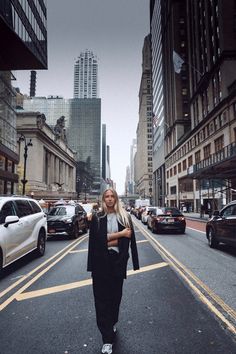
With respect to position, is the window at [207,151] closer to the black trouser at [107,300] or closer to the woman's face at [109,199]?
the woman's face at [109,199]

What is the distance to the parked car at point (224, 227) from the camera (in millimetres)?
9722

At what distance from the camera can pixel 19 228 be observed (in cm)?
789

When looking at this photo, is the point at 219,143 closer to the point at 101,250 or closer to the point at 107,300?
the point at 101,250

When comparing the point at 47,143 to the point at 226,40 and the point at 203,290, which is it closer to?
the point at 226,40

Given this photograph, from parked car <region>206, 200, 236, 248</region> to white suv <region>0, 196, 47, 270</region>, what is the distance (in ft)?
20.9

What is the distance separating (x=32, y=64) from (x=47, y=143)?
36.9m

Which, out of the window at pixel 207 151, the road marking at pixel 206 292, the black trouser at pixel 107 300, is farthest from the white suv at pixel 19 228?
the window at pixel 207 151

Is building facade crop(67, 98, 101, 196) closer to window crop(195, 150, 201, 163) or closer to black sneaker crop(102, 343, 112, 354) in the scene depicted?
window crop(195, 150, 201, 163)

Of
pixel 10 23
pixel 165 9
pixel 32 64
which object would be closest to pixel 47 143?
pixel 32 64

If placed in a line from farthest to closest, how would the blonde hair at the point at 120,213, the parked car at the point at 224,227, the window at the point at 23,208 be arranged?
the parked car at the point at 224,227
the window at the point at 23,208
the blonde hair at the point at 120,213

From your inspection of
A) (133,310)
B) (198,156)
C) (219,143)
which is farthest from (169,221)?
(198,156)

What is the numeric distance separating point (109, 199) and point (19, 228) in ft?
16.3

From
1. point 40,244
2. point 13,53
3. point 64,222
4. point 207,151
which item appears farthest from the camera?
point 207,151

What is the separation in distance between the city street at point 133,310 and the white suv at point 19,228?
58cm
